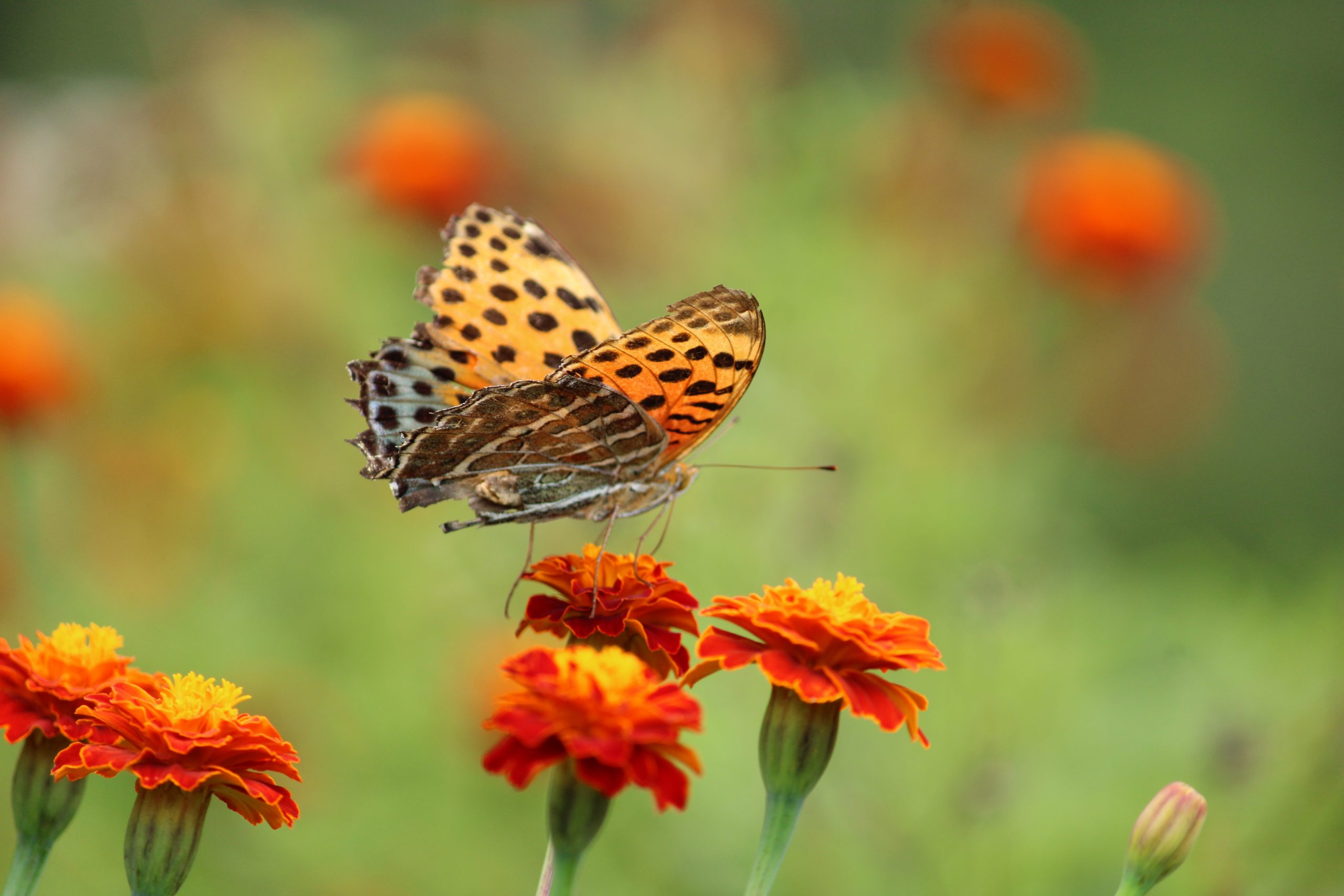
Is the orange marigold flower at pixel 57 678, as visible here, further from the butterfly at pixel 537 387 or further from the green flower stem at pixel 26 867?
the butterfly at pixel 537 387

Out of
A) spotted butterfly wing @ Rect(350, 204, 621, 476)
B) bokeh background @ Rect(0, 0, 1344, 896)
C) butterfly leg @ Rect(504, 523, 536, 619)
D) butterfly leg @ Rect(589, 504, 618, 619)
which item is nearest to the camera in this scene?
butterfly leg @ Rect(589, 504, 618, 619)

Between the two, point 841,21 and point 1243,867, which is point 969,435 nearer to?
point 1243,867

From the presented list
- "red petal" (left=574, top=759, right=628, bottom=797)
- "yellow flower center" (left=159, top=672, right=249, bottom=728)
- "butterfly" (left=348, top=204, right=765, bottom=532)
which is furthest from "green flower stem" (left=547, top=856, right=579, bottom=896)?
"butterfly" (left=348, top=204, right=765, bottom=532)

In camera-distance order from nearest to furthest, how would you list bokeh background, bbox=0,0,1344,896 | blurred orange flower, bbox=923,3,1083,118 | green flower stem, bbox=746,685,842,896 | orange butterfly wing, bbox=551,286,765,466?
green flower stem, bbox=746,685,842,896 < orange butterfly wing, bbox=551,286,765,466 < bokeh background, bbox=0,0,1344,896 < blurred orange flower, bbox=923,3,1083,118

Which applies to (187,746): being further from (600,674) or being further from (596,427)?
(596,427)

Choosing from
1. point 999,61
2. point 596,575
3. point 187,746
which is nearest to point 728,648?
point 596,575

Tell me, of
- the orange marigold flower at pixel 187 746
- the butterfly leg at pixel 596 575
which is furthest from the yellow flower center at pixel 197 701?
the butterfly leg at pixel 596 575

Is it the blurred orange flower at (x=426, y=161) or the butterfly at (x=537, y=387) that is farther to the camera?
the blurred orange flower at (x=426, y=161)

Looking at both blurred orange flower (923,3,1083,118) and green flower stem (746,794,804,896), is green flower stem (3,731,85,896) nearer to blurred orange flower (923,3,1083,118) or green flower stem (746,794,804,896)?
green flower stem (746,794,804,896)
